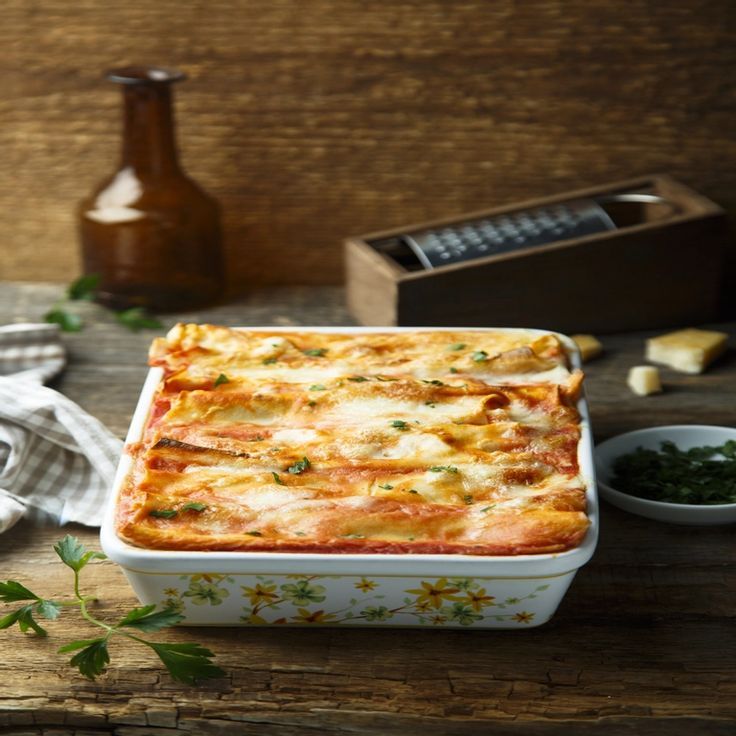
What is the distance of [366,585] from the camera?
0.95 metres

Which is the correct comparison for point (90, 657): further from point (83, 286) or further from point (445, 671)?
point (83, 286)

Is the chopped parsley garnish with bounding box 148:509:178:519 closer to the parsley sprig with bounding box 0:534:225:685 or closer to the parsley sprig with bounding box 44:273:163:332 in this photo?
the parsley sprig with bounding box 0:534:225:685

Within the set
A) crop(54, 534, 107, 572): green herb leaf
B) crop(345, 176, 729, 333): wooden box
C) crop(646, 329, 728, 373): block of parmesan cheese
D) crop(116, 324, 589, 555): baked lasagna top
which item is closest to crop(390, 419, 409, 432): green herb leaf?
crop(116, 324, 589, 555): baked lasagna top

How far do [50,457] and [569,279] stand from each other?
74cm

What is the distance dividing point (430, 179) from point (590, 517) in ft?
3.17

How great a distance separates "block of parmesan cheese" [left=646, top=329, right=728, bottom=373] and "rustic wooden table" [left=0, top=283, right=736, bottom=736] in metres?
0.44

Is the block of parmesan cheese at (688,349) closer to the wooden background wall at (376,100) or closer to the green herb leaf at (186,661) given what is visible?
the wooden background wall at (376,100)

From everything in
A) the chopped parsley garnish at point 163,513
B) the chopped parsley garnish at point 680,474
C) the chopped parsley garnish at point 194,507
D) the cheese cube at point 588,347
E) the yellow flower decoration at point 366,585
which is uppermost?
the chopped parsley garnish at point 194,507

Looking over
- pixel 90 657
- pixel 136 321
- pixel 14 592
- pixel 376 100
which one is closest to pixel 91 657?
pixel 90 657

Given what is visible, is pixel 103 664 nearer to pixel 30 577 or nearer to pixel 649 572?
pixel 30 577

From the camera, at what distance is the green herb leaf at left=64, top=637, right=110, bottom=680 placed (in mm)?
956

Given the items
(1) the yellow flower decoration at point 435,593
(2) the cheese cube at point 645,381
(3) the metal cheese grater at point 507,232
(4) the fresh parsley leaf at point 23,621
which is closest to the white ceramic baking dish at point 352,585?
(1) the yellow flower decoration at point 435,593

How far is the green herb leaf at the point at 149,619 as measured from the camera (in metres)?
0.97

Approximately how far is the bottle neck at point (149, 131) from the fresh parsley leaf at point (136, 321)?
0.20 metres
